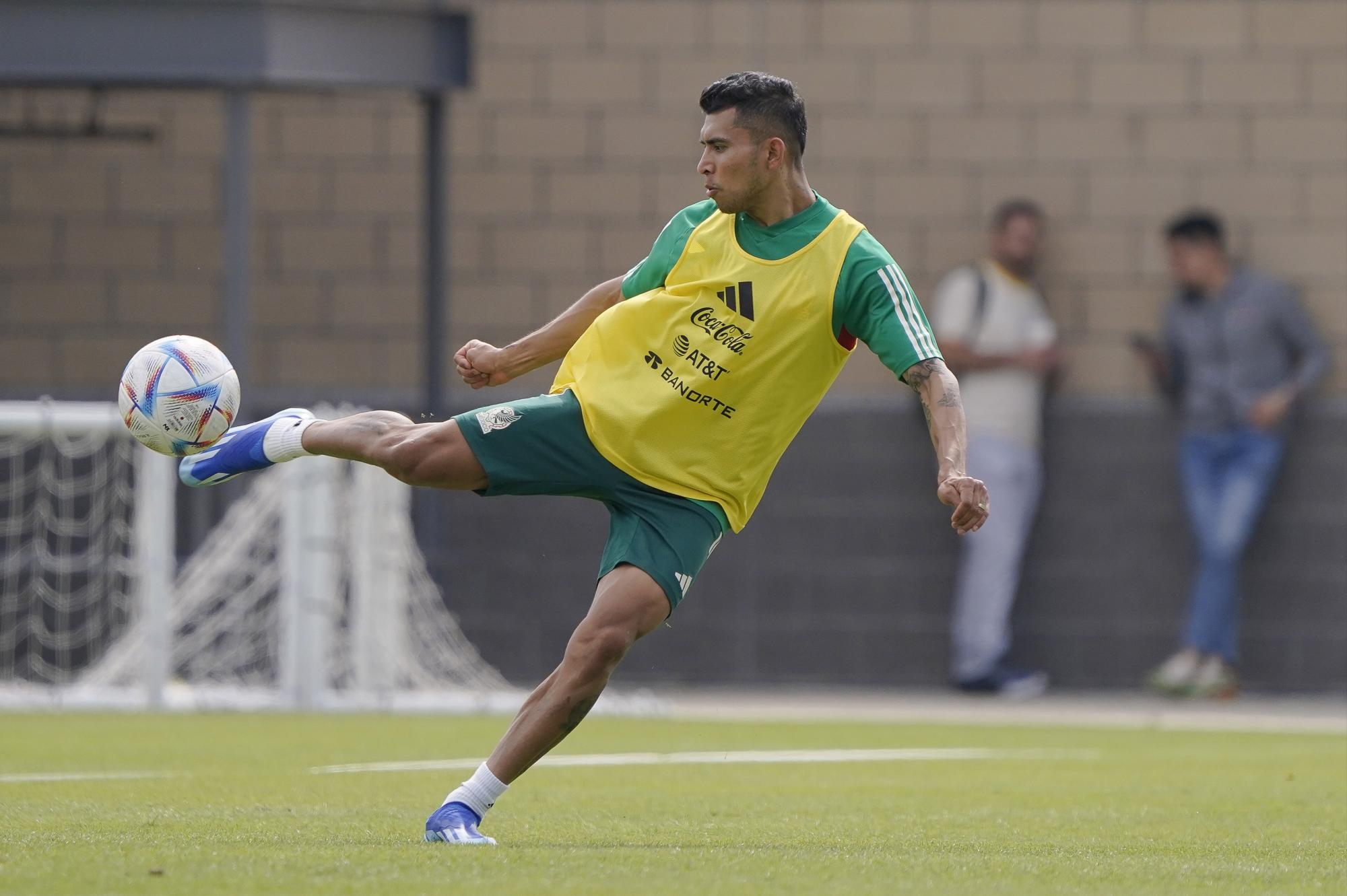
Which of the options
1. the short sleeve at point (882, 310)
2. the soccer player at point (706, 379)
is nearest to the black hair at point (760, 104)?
the soccer player at point (706, 379)

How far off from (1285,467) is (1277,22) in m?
Answer: 3.23

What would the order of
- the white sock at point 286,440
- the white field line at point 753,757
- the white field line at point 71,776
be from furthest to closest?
the white field line at point 753,757 → the white field line at point 71,776 → the white sock at point 286,440

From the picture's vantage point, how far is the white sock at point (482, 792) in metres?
5.98

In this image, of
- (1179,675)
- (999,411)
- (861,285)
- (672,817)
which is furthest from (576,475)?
(1179,675)

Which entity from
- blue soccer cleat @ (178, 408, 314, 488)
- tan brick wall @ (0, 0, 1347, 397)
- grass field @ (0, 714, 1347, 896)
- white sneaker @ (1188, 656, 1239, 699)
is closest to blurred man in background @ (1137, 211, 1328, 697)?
white sneaker @ (1188, 656, 1239, 699)

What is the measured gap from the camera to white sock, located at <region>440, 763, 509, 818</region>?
19.6 feet

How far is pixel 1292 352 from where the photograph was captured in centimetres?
1488

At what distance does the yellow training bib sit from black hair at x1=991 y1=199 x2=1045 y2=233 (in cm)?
883

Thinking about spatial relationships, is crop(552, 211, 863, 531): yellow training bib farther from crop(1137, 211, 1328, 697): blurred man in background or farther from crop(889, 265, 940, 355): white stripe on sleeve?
crop(1137, 211, 1328, 697): blurred man in background

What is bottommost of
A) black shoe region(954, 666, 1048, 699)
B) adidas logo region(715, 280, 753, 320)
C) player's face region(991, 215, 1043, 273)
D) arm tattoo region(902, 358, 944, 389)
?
black shoe region(954, 666, 1048, 699)

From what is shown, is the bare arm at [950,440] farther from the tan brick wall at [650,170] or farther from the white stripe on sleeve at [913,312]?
the tan brick wall at [650,170]

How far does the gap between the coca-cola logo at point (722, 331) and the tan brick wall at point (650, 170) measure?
29.9ft

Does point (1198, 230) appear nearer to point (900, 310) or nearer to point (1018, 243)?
point (1018, 243)

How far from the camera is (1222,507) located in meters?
14.7
